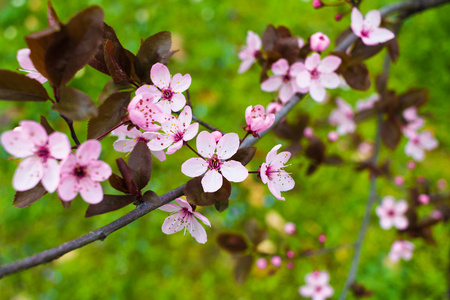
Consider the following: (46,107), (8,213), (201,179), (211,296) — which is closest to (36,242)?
(8,213)

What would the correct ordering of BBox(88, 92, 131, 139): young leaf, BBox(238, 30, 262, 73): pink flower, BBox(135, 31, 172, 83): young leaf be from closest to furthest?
1. BBox(88, 92, 131, 139): young leaf
2. BBox(135, 31, 172, 83): young leaf
3. BBox(238, 30, 262, 73): pink flower

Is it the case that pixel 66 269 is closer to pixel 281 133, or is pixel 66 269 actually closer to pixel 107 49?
pixel 281 133

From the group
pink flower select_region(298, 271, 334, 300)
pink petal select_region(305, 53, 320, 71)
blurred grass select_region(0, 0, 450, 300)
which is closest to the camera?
pink petal select_region(305, 53, 320, 71)

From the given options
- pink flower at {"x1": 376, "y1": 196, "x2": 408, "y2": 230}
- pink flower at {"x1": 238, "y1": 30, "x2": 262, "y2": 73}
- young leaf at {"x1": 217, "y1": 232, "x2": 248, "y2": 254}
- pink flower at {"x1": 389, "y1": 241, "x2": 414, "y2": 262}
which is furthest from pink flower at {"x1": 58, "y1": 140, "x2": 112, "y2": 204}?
pink flower at {"x1": 389, "y1": 241, "x2": 414, "y2": 262}

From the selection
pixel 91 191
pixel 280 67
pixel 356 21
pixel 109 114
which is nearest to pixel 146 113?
pixel 109 114

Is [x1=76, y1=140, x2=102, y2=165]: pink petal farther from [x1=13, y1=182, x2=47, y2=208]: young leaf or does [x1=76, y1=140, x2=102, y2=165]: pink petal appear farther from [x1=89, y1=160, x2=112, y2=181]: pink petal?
[x1=13, y1=182, x2=47, y2=208]: young leaf

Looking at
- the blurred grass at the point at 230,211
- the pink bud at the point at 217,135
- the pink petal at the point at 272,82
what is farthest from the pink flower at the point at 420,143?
the pink bud at the point at 217,135

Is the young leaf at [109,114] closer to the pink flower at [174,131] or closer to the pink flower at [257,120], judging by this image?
the pink flower at [174,131]
